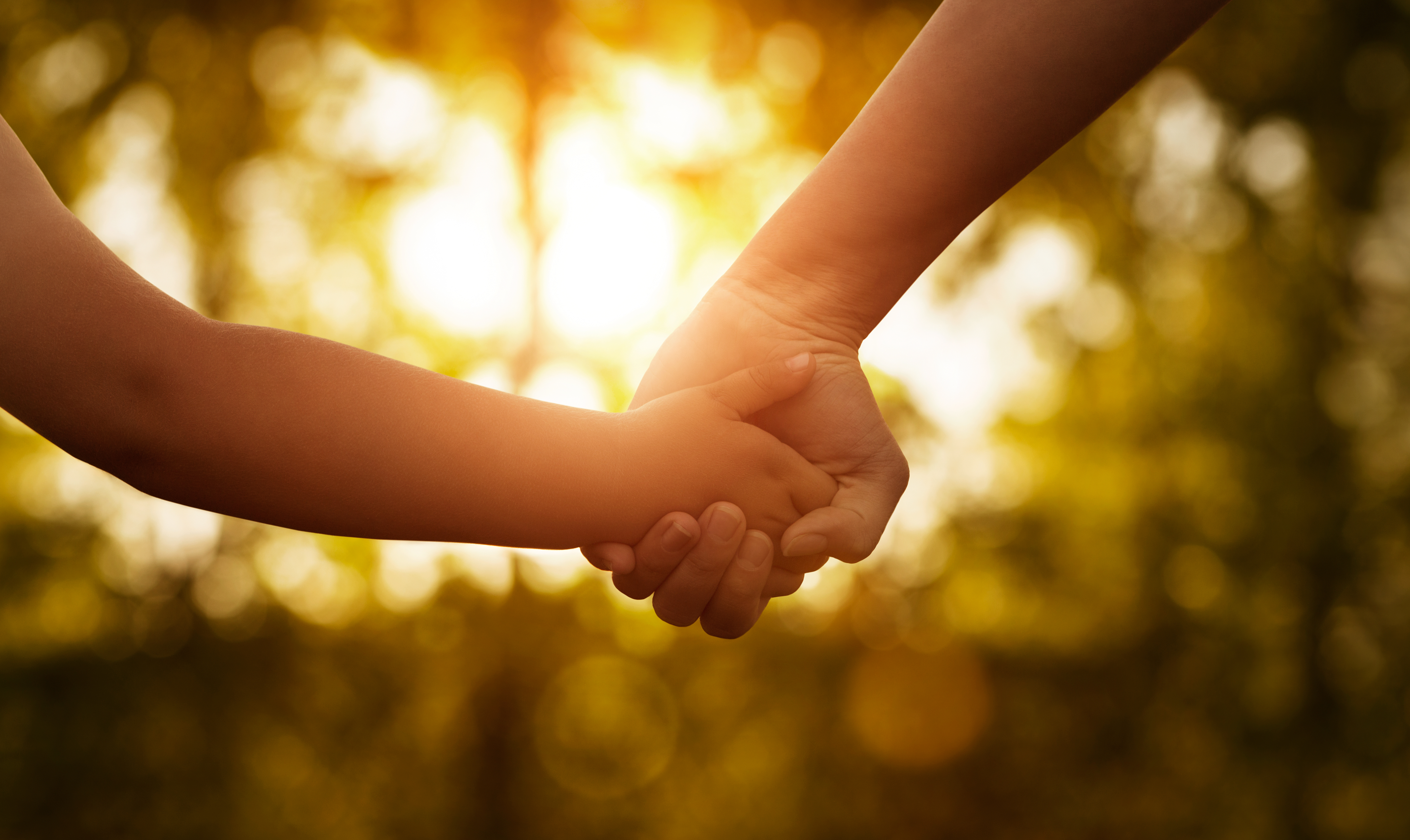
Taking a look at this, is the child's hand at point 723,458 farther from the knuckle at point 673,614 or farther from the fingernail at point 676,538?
the knuckle at point 673,614

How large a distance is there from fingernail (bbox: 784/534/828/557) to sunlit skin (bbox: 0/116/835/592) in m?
0.35

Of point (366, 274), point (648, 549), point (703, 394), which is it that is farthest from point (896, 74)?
point (366, 274)

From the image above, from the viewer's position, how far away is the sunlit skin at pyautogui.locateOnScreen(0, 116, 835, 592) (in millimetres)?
1182

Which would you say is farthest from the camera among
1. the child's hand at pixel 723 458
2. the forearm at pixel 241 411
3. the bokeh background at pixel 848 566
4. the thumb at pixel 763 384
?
the bokeh background at pixel 848 566

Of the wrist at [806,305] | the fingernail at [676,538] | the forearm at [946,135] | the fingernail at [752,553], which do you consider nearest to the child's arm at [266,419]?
the fingernail at [676,538]

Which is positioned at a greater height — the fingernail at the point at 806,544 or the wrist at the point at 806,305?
the wrist at the point at 806,305

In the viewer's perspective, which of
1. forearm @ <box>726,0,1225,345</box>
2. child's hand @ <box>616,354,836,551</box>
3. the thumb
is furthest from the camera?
the thumb

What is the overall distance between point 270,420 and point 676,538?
2.57ft

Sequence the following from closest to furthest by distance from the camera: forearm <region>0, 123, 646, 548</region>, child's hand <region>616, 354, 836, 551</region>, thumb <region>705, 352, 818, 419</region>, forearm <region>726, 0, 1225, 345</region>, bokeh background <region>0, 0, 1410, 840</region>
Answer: forearm <region>0, 123, 646, 548</region>
forearm <region>726, 0, 1225, 345</region>
child's hand <region>616, 354, 836, 551</region>
thumb <region>705, 352, 818, 419</region>
bokeh background <region>0, 0, 1410, 840</region>

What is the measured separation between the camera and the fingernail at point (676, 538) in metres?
1.63

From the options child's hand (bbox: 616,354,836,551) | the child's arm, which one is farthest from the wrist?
the child's arm

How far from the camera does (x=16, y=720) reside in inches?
177

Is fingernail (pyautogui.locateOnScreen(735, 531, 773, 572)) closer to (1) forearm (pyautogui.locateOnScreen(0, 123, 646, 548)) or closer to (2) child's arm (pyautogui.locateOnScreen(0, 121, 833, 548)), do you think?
(2) child's arm (pyautogui.locateOnScreen(0, 121, 833, 548))

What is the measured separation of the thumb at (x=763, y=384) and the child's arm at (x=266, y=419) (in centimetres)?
29
